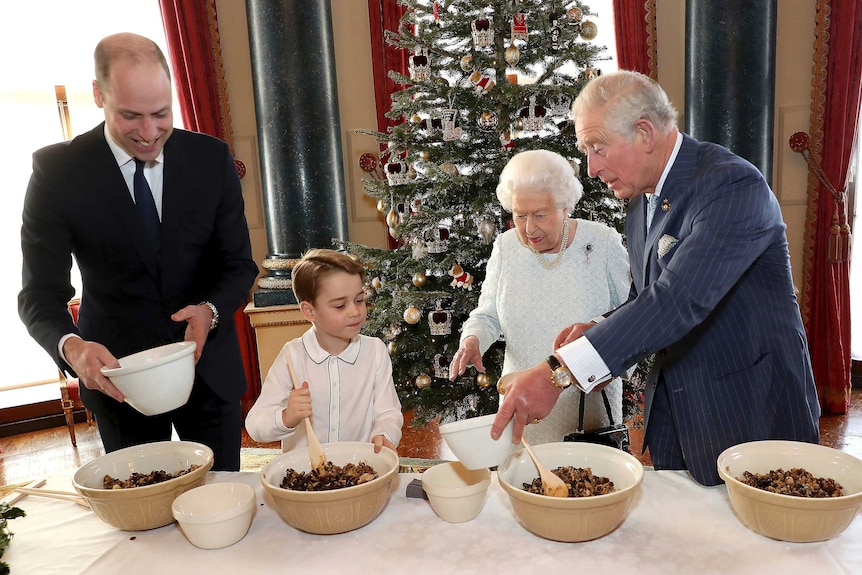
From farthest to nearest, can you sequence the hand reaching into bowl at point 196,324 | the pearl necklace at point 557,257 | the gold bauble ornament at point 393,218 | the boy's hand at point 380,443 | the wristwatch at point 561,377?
the gold bauble ornament at point 393,218 < the pearl necklace at point 557,257 < the hand reaching into bowl at point 196,324 < the boy's hand at point 380,443 < the wristwatch at point 561,377

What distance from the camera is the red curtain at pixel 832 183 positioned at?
177 inches

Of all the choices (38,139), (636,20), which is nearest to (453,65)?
(636,20)

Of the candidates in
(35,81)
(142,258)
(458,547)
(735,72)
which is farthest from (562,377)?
(35,81)

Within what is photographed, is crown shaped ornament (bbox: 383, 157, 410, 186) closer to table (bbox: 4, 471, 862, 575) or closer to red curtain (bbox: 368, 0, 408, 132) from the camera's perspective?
red curtain (bbox: 368, 0, 408, 132)

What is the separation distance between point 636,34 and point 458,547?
14.7ft

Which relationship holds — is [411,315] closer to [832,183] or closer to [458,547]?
[458,547]

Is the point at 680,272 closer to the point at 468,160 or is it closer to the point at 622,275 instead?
the point at 622,275

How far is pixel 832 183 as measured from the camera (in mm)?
4617

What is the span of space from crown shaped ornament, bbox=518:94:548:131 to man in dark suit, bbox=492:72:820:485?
1.71m

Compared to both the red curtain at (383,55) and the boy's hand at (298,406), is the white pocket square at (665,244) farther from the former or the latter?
the red curtain at (383,55)

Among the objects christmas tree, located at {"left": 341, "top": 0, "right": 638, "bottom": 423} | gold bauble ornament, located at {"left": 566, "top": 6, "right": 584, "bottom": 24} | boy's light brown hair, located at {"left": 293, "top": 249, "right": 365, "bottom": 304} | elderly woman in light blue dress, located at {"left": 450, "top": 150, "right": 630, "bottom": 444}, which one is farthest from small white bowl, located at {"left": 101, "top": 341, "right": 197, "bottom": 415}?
gold bauble ornament, located at {"left": 566, "top": 6, "right": 584, "bottom": 24}

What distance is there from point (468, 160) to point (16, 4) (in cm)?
357

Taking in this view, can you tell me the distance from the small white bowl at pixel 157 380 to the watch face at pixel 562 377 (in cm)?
78

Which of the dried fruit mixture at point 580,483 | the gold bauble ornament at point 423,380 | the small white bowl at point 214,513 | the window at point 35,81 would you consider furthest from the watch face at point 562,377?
the window at point 35,81
